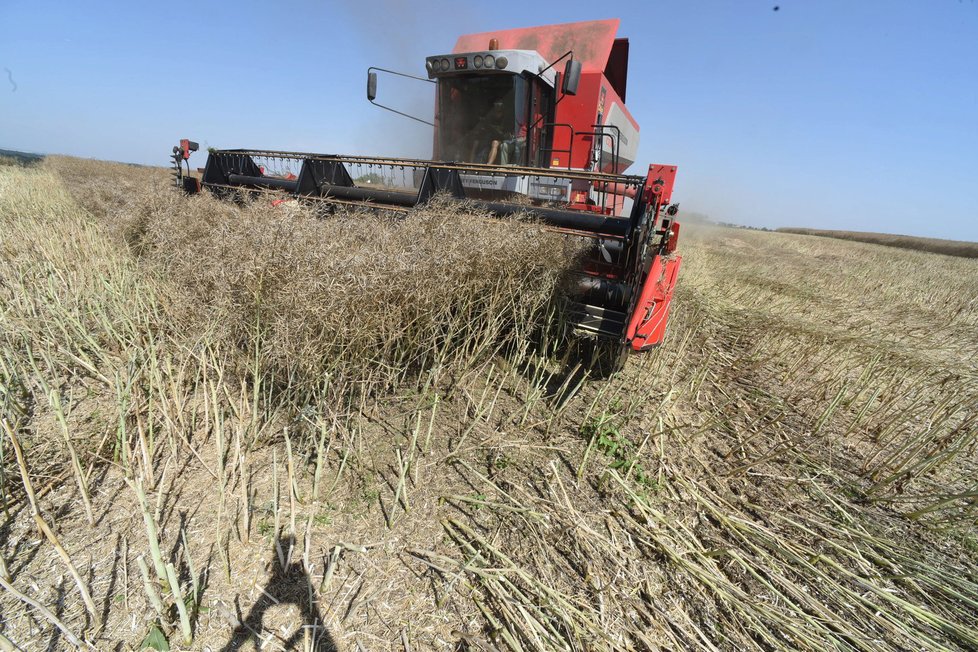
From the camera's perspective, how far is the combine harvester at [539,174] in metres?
2.67

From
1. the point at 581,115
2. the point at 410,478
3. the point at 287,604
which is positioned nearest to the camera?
the point at 287,604

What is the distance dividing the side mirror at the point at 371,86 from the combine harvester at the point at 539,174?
0.05ft

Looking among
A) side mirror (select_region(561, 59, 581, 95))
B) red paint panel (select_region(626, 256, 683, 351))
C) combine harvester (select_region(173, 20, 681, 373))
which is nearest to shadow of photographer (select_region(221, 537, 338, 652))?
combine harvester (select_region(173, 20, 681, 373))

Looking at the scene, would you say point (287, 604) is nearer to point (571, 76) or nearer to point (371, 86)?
point (571, 76)

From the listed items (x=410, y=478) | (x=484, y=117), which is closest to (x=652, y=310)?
(x=410, y=478)

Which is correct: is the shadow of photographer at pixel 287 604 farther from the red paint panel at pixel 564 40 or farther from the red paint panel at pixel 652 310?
the red paint panel at pixel 564 40

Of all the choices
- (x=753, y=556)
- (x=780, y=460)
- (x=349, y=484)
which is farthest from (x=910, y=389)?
(x=349, y=484)

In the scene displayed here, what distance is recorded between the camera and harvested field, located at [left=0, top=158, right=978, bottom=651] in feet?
4.44

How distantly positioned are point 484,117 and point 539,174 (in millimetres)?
2290

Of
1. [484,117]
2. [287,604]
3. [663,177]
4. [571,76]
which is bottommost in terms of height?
[287,604]

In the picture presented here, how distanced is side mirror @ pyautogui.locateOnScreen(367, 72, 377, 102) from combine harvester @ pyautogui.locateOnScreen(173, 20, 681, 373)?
14 mm

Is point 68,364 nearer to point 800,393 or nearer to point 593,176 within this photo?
point 593,176

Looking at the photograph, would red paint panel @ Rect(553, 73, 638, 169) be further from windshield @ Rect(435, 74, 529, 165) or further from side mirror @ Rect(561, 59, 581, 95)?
side mirror @ Rect(561, 59, 581, 95)

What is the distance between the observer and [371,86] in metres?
4.41
